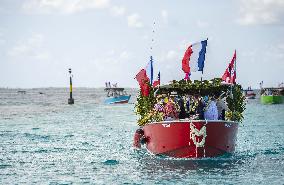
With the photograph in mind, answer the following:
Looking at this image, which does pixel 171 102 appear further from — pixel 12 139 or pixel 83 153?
pixel 12 139

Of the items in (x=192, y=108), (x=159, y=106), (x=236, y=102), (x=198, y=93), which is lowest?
(x=192, y=108)

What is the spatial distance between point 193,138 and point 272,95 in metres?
86.1

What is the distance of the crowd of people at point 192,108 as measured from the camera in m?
24.2

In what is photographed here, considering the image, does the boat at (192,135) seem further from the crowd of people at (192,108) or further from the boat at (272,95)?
the boat at (272,95)

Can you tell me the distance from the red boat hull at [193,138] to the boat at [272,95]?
3254 inches

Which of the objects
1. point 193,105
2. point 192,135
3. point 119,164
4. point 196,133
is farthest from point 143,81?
point 196,133

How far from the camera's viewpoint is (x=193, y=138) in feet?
75.7

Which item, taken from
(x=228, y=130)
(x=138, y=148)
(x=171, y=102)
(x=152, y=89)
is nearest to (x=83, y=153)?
(x=138, y=148)

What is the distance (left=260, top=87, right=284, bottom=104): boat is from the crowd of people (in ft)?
266

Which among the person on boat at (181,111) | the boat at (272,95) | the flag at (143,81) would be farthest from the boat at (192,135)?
the boat at (272,95)

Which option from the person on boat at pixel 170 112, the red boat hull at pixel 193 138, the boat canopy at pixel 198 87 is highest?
the boat canopy at pixel 198 87

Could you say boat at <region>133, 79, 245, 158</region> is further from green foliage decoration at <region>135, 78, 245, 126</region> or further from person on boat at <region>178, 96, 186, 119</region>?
person on boat at <region>178, 96, 186, 119</region>

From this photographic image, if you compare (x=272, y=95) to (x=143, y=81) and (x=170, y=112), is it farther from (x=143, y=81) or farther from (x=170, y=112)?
(x=170, y=112)

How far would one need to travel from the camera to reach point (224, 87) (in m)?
27.2
